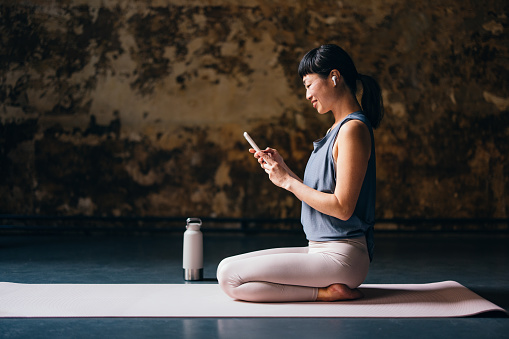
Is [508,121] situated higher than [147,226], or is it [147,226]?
[508,121]

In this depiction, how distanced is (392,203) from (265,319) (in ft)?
11.9

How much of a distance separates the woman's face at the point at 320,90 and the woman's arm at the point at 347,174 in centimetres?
15

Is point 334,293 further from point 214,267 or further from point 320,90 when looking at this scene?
point 214,267

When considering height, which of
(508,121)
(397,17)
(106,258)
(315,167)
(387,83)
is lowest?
(106,258)

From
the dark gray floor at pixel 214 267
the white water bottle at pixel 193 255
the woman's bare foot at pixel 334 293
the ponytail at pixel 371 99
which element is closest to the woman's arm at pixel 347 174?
the ponytail at pixel 371 99

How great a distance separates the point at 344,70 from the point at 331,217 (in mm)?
580

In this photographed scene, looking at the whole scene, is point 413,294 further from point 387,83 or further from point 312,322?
point 387,83

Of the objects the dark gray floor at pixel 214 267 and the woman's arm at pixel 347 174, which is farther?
the woman's arm at pixel 347 174

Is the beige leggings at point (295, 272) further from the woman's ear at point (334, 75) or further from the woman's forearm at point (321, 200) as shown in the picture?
the woman's ear at point (334, 75)

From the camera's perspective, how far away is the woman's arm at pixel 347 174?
1.93 meters

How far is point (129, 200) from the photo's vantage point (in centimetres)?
519

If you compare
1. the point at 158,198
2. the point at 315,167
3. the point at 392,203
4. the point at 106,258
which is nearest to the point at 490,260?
the point at 392,203

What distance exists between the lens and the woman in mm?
1951

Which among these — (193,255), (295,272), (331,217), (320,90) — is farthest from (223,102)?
(295,272)
